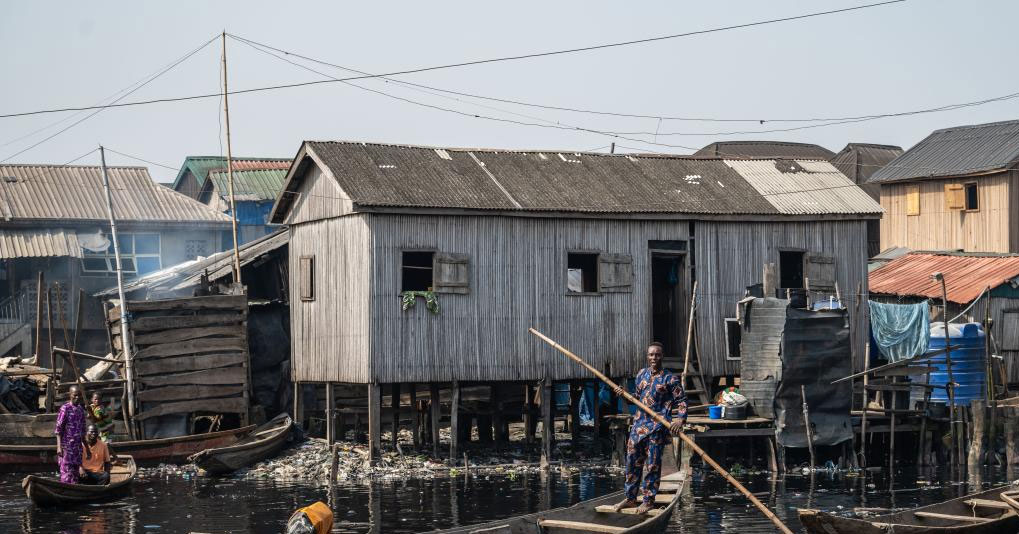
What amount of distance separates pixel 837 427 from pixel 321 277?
448 inches

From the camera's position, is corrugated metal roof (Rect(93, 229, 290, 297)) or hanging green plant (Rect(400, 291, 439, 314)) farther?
corrugated metal roof (Rect(93, 229, 290, 297))

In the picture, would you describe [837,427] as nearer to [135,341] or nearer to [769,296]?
[769,296]

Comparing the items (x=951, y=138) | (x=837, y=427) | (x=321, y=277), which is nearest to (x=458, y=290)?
(x=321, y=277)

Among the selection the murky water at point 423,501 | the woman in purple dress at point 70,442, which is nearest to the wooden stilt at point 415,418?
the murky water at point 423,501

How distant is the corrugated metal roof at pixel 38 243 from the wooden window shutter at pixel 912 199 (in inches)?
1070

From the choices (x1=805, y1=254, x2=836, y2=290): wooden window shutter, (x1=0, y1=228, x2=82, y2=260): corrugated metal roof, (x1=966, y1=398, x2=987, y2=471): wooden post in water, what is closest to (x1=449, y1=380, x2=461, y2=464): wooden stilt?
(x1=805, y1=254, x2=836, y2=290): wooden window shutter

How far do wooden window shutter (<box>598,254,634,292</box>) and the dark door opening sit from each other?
2.70 feet

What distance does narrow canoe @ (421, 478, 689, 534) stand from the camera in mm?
16531

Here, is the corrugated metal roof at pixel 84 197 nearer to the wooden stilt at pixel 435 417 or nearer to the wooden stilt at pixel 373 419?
the wooden stilt at pixel 435 417

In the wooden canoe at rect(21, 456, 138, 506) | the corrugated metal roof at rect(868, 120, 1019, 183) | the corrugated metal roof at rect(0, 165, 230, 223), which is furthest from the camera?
the corrugated metal roof at rect(0, 165, 230, 223)

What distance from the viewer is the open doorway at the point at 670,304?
29.5m

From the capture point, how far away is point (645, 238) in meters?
29.1

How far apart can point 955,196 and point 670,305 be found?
16218 millimetres

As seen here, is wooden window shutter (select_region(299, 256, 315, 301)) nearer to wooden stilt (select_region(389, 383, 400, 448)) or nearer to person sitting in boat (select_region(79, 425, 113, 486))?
wooden stilt (select_region(389, 383, 400, 448))
